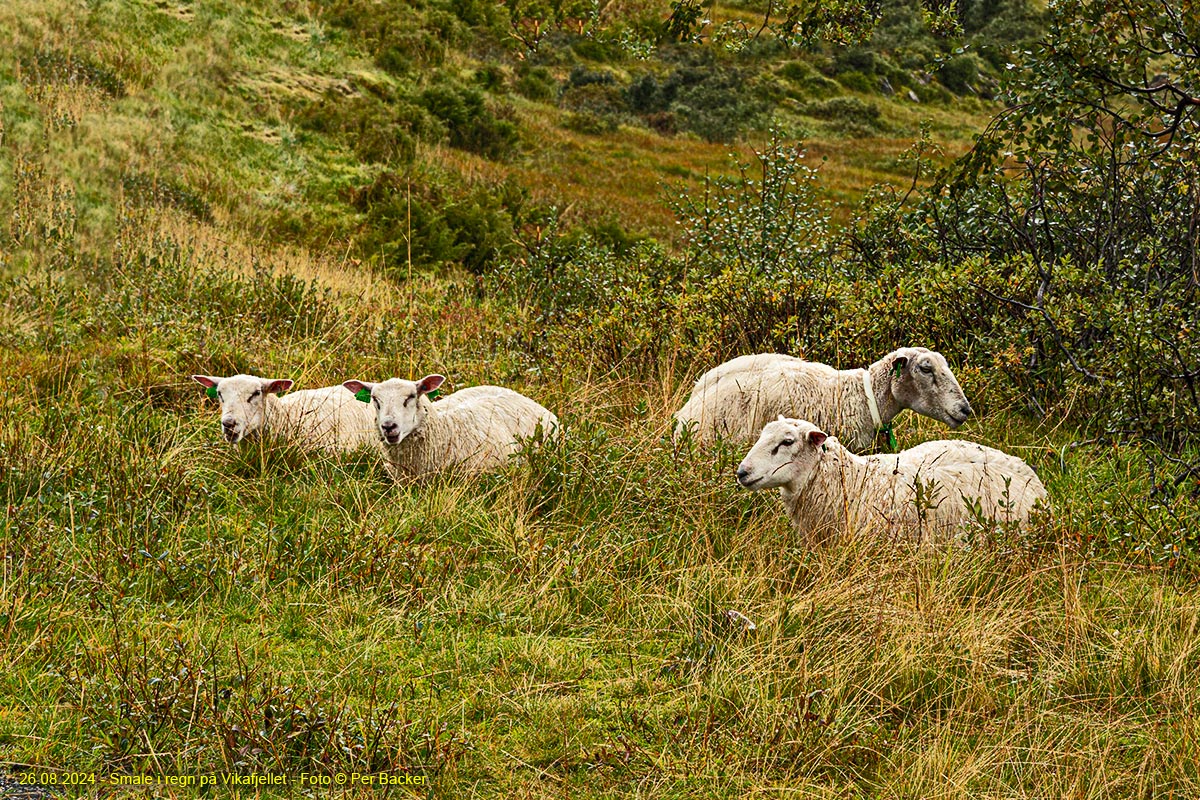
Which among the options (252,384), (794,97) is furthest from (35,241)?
(794,97)

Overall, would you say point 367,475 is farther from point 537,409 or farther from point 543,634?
point 543,634

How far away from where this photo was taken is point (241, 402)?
265 inches

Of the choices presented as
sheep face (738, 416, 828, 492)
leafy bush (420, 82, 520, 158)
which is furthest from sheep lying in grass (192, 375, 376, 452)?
leafy bush (420, 82, 520, 158)

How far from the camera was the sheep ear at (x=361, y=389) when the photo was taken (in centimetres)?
667

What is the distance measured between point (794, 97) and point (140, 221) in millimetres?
39284

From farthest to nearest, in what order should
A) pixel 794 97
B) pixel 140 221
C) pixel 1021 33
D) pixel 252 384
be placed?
pixel 1021 33
pixel 794 97
pixel 140 221
pixel 252 384

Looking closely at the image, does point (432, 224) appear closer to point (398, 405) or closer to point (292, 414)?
point (292, 414)

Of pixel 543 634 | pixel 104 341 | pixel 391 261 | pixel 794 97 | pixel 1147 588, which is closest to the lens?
pixel 543 634

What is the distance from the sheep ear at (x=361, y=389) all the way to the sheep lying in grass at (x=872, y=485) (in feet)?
8.00

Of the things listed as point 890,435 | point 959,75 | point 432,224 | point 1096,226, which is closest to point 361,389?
point 890,435

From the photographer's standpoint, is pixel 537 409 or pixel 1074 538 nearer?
pixel 1074 538

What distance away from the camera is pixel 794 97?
47.4m

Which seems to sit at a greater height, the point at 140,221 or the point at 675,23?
the point at 675,23

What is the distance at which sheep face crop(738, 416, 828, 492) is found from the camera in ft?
18.5
